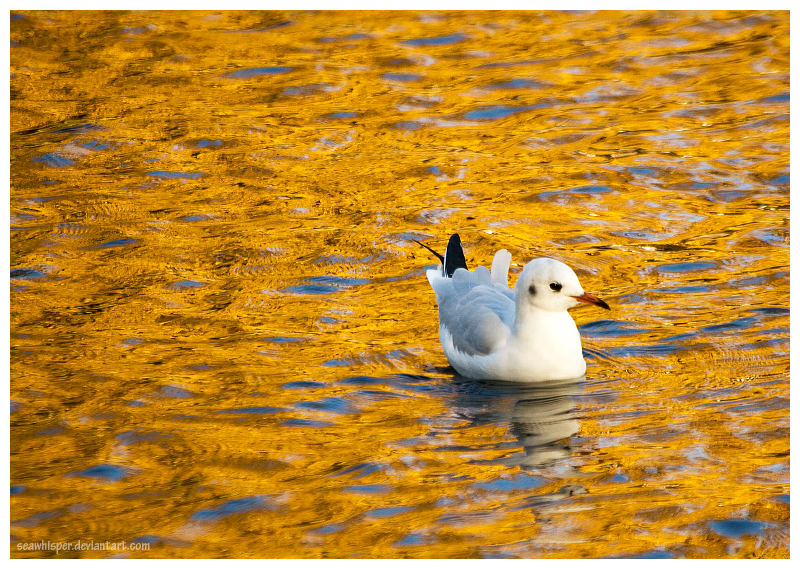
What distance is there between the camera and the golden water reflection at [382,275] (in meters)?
5.70

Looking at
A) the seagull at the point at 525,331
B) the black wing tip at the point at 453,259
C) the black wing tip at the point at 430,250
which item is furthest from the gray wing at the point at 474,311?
the black wing tip at the point at 430,250

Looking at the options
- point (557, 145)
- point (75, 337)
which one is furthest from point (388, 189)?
point (75, 337)

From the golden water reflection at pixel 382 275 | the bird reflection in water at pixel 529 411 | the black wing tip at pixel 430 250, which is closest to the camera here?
the golden water reflection at pixel 382 275

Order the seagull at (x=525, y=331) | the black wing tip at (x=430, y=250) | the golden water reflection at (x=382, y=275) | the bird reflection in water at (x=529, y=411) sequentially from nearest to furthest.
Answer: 1. the golden water reflection at (x=382, y=275)
2. the bird reflection in water at (x=529, y=411)
3. the seagull at (x=525, y=331)
4. the black wing tip at (x=430, y=250)

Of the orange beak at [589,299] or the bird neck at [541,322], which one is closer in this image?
the orange beak at [589,299]

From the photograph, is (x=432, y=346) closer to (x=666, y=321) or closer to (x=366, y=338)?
(x=366, y=338)

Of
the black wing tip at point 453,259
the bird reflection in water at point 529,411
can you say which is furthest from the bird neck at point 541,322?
the black wing tip at point 453,259

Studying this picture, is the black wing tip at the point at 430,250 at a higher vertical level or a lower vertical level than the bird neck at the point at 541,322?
higher

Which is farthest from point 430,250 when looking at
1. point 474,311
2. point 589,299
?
point 589,299

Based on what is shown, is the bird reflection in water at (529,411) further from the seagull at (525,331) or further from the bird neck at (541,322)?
the bird neck at (541,322)

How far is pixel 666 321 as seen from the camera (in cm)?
773

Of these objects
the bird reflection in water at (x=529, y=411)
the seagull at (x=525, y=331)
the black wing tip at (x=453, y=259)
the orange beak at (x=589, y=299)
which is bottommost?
the bird reflection in water at (x=529, y=411)

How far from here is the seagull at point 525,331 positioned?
6.97m

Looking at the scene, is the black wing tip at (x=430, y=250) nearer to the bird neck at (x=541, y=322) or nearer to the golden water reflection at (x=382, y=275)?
the golden water reflection at (x=382, y=275)
